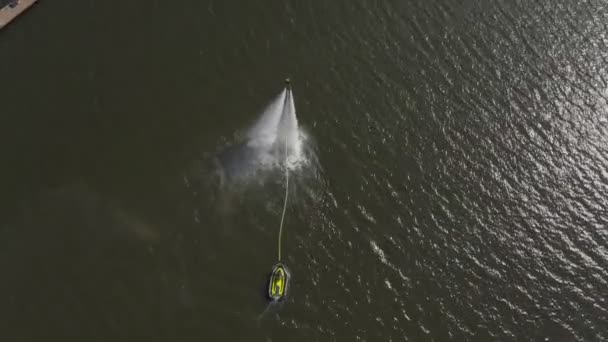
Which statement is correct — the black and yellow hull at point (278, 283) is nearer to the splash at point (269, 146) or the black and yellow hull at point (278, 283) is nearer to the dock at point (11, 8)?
the splash at point (269, 146)

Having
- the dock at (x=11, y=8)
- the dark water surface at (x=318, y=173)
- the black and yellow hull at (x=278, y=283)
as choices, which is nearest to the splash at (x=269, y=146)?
the dark water surface at (x=318, y=173)

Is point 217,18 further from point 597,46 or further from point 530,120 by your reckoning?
point 597,46

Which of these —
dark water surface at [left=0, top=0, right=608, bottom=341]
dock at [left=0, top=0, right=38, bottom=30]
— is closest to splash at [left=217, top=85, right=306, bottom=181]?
dark water surface at [left=0, top=0, right=608, bottom=341]

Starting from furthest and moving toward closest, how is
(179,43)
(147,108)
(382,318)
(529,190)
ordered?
(179,43)
(147,108)
(529,190)
(382,318)

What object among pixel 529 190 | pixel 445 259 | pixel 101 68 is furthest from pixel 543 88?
pixel 101 68

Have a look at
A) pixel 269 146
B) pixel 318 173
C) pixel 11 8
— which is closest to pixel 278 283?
pixel 318 173

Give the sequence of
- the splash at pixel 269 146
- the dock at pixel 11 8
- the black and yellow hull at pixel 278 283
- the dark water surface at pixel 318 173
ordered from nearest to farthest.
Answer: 1. the black and yellow hull at pixel 278 283
2. the dark water surface at pixel 318 173
3. the splash at pixel 269 146
4. the dock at pixel 11 8
